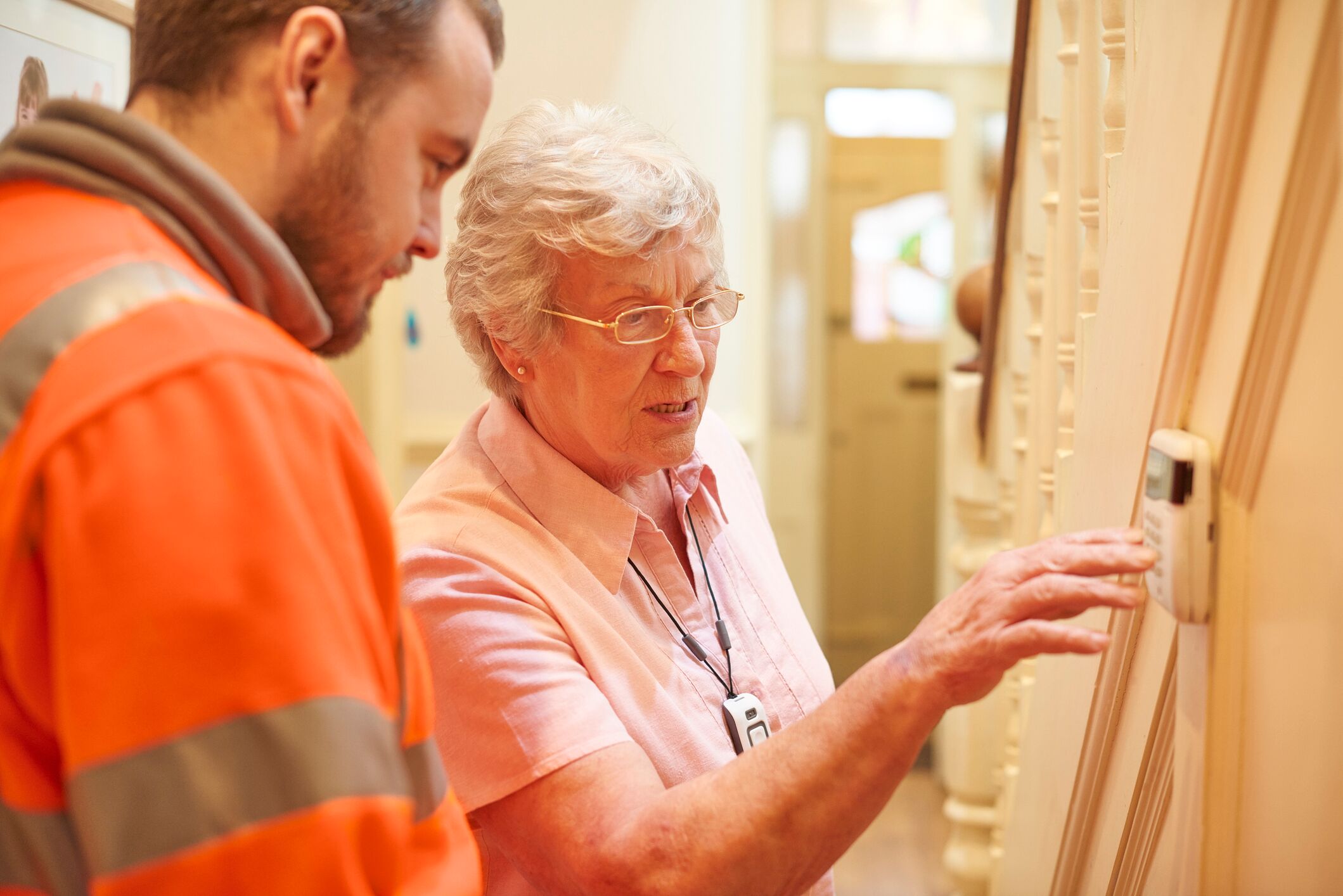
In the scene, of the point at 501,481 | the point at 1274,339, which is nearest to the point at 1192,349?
the point at 1274,339

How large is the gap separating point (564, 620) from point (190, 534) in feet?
2.28

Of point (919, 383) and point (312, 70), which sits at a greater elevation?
point (312, 70)

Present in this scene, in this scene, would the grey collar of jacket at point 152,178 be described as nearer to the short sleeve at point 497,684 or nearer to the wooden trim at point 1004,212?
the short sleeve at point 497,684

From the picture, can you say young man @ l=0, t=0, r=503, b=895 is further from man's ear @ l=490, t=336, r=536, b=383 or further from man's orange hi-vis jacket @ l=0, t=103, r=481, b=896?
man's ear @ l=490, t=336, r=536, b=383

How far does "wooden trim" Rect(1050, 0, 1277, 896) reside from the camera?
2.54ft

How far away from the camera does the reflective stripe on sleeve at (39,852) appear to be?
2.05 ft

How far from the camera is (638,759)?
1.16 metres

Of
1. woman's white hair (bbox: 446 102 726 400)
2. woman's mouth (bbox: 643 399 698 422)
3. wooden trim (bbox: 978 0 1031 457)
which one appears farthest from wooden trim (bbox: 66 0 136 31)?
wooden trim (bbox: 978 0 1031 457)

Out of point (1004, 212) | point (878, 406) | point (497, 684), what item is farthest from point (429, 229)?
point (878, 406)

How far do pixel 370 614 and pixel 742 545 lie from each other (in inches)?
38.6

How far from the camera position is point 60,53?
1500 millimetres

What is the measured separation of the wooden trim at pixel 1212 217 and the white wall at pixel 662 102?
113 inches

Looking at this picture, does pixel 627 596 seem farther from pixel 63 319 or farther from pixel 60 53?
pixel 60 53

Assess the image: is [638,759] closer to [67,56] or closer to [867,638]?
[67,56]
